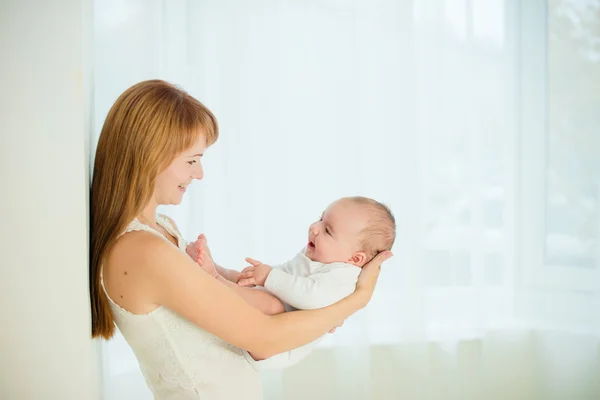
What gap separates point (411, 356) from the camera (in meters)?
2.83

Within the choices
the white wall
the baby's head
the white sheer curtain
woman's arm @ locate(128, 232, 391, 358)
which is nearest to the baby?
the baby's head

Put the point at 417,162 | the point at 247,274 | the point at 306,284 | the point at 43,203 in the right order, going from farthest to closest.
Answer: the point at 417,162
the point at 247,274
the point at 306,284
the point at 43,203

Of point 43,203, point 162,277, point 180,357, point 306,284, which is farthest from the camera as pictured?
point 306,284

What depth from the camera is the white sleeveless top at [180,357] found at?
1291 mm

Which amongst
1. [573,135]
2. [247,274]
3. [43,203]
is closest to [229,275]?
[247,274]

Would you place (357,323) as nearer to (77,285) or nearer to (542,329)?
(542,329)

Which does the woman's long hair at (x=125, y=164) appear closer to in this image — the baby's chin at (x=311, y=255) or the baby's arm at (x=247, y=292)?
the baby's arm at (x=247, y=292)

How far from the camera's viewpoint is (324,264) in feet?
5.18

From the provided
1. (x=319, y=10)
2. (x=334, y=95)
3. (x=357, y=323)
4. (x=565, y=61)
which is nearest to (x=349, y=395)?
(x=357, y=323)

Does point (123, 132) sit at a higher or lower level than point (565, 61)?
lower

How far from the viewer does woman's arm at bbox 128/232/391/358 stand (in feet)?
3.95

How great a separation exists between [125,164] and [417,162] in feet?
5.90

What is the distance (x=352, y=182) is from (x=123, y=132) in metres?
1.56

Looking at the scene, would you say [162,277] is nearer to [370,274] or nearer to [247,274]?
[247,274]
